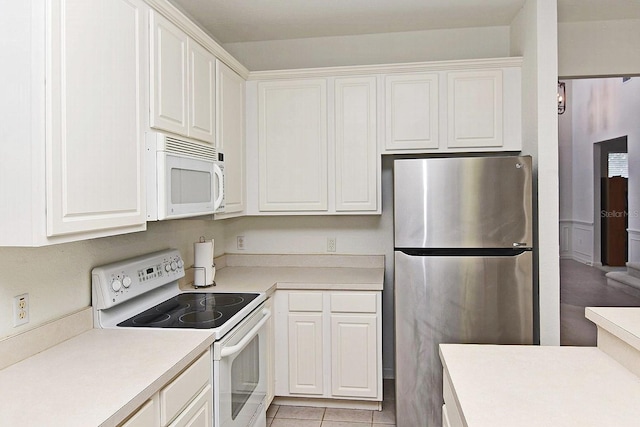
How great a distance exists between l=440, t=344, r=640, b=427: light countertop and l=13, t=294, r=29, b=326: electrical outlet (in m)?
1.47

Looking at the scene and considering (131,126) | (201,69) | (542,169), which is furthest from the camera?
(542,169)


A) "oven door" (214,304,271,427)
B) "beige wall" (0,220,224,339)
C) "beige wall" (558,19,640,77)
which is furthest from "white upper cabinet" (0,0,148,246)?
"beige wall" (558,19,640,77)

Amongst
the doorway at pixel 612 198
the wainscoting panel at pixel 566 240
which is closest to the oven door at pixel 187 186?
the doorway at pixel 612 198

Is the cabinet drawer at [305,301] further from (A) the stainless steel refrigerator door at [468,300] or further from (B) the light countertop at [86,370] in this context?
(B) the light countertop at [86,370]

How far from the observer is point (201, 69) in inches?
→ 95.9

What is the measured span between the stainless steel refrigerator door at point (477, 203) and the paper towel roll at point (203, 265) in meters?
1.28

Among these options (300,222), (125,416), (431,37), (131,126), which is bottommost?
(125,416)

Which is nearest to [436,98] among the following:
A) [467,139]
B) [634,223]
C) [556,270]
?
[467,139]

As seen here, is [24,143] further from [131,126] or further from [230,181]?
[230,181]

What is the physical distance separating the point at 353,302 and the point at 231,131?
132 cm

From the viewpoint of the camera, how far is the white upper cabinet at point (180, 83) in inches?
77.2

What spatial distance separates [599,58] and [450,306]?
7.08 ft

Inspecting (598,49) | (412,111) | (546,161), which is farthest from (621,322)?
(598,49)

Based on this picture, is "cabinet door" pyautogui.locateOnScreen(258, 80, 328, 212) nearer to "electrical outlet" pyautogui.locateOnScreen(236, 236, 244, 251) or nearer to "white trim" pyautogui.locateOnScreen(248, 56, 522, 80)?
"white trim" pyautogui.locateOnScreen(248, 56, 522, 80)
